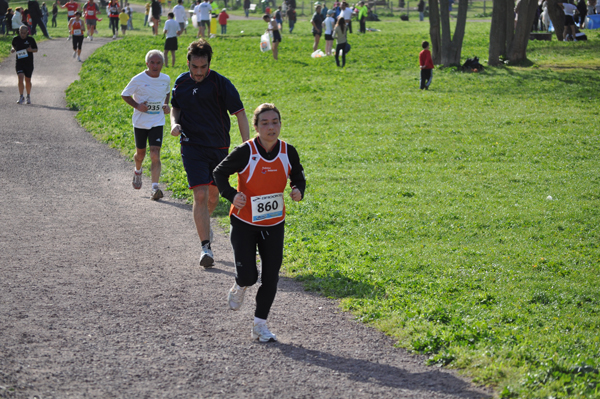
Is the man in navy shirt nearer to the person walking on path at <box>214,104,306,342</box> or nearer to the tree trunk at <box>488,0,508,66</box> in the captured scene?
the person walking on path at <box>214,104,306,342</box>

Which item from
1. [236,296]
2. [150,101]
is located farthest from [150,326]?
[150,101]

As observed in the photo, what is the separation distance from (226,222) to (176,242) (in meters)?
1.06

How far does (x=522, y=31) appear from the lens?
25.0 meters

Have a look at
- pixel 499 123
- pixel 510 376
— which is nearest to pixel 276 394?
pixel 510 376

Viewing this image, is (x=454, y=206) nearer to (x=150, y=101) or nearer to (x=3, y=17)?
(x=150, y=101)

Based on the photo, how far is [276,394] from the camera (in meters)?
4.52

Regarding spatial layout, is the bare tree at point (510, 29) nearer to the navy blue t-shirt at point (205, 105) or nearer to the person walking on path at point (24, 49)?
the person walking on path at point (24, 49)

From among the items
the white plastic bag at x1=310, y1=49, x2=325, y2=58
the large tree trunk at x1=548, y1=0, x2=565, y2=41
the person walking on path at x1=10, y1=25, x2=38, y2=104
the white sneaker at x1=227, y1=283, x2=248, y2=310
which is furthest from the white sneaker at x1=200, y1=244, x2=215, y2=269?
the large tree trunk at x1=548, y1=0, x2=565, y2=41

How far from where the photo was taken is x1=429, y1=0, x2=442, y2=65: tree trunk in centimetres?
2464

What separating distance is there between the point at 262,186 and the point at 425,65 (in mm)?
16571

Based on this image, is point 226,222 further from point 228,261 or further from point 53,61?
point 53,61

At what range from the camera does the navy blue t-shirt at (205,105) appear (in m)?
7.12

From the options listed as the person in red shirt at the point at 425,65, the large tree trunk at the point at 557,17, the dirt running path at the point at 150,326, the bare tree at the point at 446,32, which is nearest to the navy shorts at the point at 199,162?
the dirt running path at the point at 150,326

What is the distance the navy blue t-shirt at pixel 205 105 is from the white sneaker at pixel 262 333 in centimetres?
257
